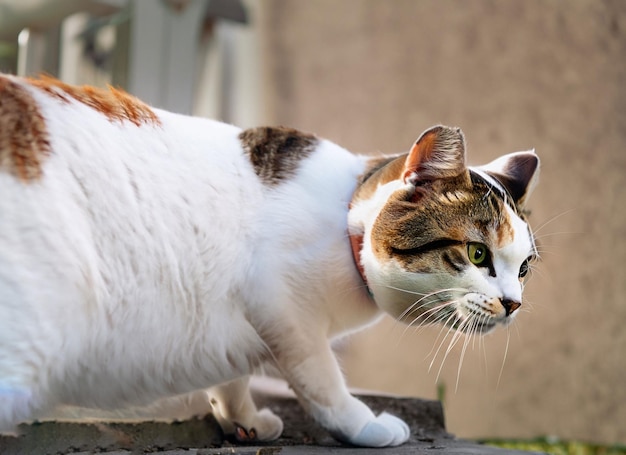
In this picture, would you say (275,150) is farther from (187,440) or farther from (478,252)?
(187,440)

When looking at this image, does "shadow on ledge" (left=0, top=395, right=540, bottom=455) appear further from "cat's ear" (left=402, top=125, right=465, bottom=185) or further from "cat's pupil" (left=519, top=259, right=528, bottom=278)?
"cat's ear" (left=402, top=125, right=465, bottom=185)

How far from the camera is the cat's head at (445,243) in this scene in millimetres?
1106

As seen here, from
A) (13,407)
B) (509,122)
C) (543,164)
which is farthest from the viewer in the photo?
(509,122)

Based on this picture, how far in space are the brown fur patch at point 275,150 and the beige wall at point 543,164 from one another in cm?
83

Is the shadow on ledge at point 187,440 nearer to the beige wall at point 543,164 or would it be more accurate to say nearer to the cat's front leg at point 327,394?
the cat's front leg at point 327,394

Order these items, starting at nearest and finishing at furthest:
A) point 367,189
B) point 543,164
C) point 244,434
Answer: point 367,189 < point 244,434 < point 543,164

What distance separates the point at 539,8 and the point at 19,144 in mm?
1884

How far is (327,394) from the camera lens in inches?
47.0

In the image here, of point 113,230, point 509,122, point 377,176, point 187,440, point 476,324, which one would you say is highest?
point 509,122

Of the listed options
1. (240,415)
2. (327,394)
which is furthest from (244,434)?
(327,394)

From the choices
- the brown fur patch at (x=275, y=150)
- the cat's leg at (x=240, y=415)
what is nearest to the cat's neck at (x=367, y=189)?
the brown fur patch at (x=275, y=150)

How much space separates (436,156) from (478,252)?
0.17 meters

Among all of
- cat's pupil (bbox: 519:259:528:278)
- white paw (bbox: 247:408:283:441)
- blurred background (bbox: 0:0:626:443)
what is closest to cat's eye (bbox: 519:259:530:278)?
cat's pupil (bbox: 519:259:528:278)

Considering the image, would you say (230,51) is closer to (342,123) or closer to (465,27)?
(342,123)
